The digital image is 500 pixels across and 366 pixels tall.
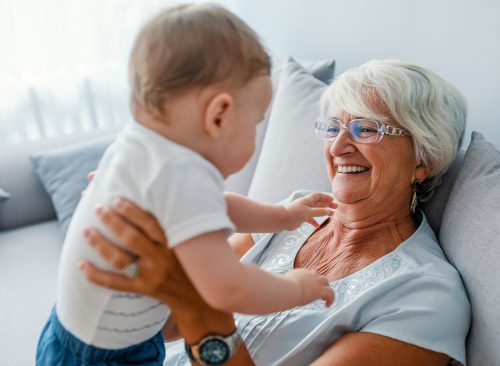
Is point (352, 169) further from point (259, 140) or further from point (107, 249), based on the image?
point (107, 249)

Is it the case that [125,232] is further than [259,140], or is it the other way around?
[259,140]

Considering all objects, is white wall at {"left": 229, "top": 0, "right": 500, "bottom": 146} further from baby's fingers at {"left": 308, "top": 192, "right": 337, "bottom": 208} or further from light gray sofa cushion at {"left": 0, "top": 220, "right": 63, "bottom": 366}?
light gray sofa cushion at {"left": 0, "top": 220, "right": 63, "bottom": 366}

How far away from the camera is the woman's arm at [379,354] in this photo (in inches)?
43.9

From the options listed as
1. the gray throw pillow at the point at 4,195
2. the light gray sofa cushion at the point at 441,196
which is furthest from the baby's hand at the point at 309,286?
the gray throw pillow at the point at 4,195

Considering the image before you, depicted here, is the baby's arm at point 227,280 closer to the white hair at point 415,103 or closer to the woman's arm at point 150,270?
the woman's arm at point 150,270

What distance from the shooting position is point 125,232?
83 cm

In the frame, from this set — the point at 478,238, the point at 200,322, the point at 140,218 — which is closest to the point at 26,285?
the point at 200,322

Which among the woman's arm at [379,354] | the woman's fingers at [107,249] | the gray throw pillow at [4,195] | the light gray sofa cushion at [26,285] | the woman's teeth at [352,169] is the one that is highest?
the woman's fingers at [107,249]

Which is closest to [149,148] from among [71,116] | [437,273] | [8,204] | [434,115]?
[437,273]

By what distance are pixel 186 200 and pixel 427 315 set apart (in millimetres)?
676

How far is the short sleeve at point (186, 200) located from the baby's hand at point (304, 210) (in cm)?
36

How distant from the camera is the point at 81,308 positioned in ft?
2.88

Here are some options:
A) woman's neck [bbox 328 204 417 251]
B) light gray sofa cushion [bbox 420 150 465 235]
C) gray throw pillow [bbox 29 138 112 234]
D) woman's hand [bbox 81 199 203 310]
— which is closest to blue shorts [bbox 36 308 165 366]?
woman's hand [bbox 81 199 203 310]

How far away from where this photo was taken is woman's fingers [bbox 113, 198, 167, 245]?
2.65 ft
